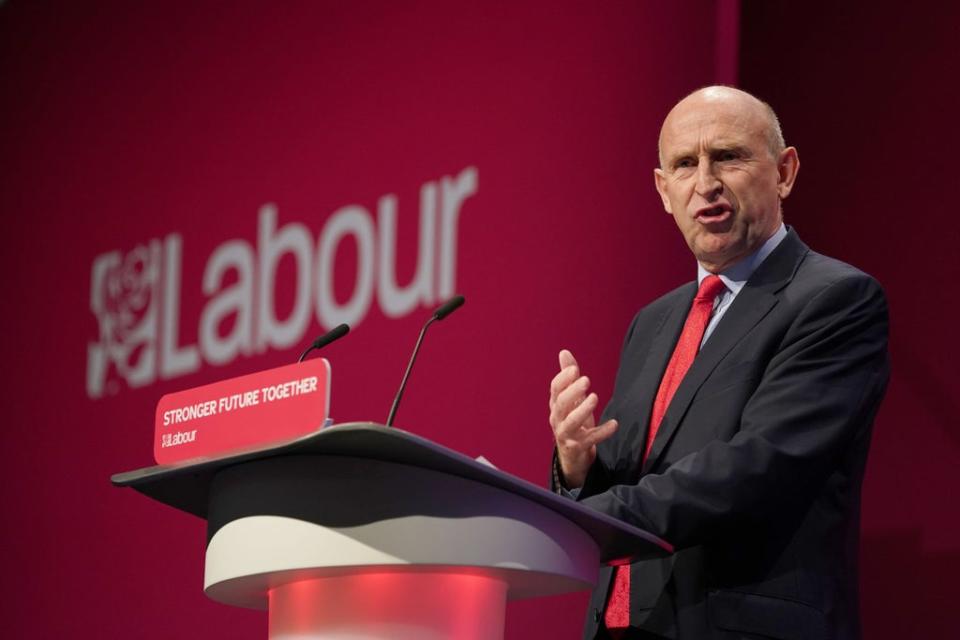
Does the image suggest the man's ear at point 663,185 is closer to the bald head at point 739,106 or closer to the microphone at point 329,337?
the bald head at point 739,106

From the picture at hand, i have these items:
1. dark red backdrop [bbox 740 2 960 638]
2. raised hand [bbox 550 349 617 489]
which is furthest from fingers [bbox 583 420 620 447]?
dark red backdrop [bbox 740 2 960 638]

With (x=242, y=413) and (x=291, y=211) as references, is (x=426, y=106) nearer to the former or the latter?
(x=291, y=211)

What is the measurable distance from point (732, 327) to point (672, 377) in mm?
146

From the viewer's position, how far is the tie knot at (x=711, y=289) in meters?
2.29

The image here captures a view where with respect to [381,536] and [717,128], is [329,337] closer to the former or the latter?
[381,536]

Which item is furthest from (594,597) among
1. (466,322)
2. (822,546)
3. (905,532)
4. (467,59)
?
(467,59)

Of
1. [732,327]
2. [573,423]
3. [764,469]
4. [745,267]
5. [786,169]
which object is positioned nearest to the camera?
[764,469]

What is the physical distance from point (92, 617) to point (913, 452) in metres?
2.70

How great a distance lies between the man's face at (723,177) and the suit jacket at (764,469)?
5.0 inches

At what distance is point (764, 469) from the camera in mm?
1875

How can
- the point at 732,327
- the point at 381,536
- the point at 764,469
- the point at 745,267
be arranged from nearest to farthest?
the point at 381,536 < the point at 764,469 < the point at 732,327 < the point at 745,267

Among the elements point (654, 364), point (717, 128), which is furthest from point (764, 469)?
point (717, 128)

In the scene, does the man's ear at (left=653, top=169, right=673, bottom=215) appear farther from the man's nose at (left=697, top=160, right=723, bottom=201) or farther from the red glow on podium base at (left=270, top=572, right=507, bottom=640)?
the red glow on podium base at (left=270, top=572, right=507, bottom=640)

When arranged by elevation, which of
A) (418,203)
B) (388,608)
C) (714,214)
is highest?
(418,203)
